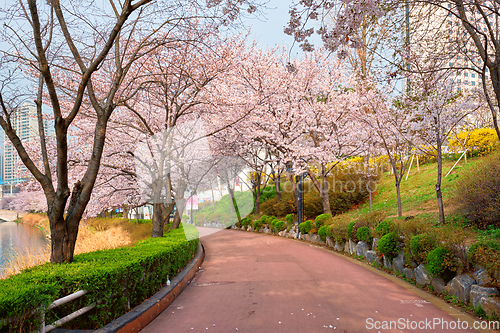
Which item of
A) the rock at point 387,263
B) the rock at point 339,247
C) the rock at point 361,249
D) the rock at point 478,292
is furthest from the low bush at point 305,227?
the rock at point 478,292

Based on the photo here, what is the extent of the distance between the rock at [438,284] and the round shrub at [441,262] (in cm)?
17

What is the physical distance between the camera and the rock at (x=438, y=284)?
5961mm

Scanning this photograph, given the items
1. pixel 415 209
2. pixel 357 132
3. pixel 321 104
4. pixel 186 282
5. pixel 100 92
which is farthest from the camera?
pixel 321 104

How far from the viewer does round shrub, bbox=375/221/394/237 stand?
28.0 feet

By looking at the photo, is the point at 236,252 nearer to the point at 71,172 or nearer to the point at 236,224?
the point at 71,172

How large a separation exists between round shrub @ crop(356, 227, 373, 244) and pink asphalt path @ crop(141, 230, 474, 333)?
0.85 meters

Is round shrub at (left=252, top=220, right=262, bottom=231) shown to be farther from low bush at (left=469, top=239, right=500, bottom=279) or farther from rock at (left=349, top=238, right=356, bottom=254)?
low bush at (left=469, top=239, right=500, bottom=279)

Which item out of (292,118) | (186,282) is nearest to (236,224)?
(292,118)

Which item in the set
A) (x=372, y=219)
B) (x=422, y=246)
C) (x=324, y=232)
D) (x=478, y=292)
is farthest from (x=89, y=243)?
(x=478, y=292)

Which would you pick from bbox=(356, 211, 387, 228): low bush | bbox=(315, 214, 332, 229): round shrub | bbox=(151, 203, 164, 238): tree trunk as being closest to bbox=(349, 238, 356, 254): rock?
bbox=(356, 211, 387, 228): low bush

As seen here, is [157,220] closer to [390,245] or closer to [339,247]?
[339,247]

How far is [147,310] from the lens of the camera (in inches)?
196

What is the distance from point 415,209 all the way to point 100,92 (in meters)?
12.7

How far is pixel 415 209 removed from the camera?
41.4ft
